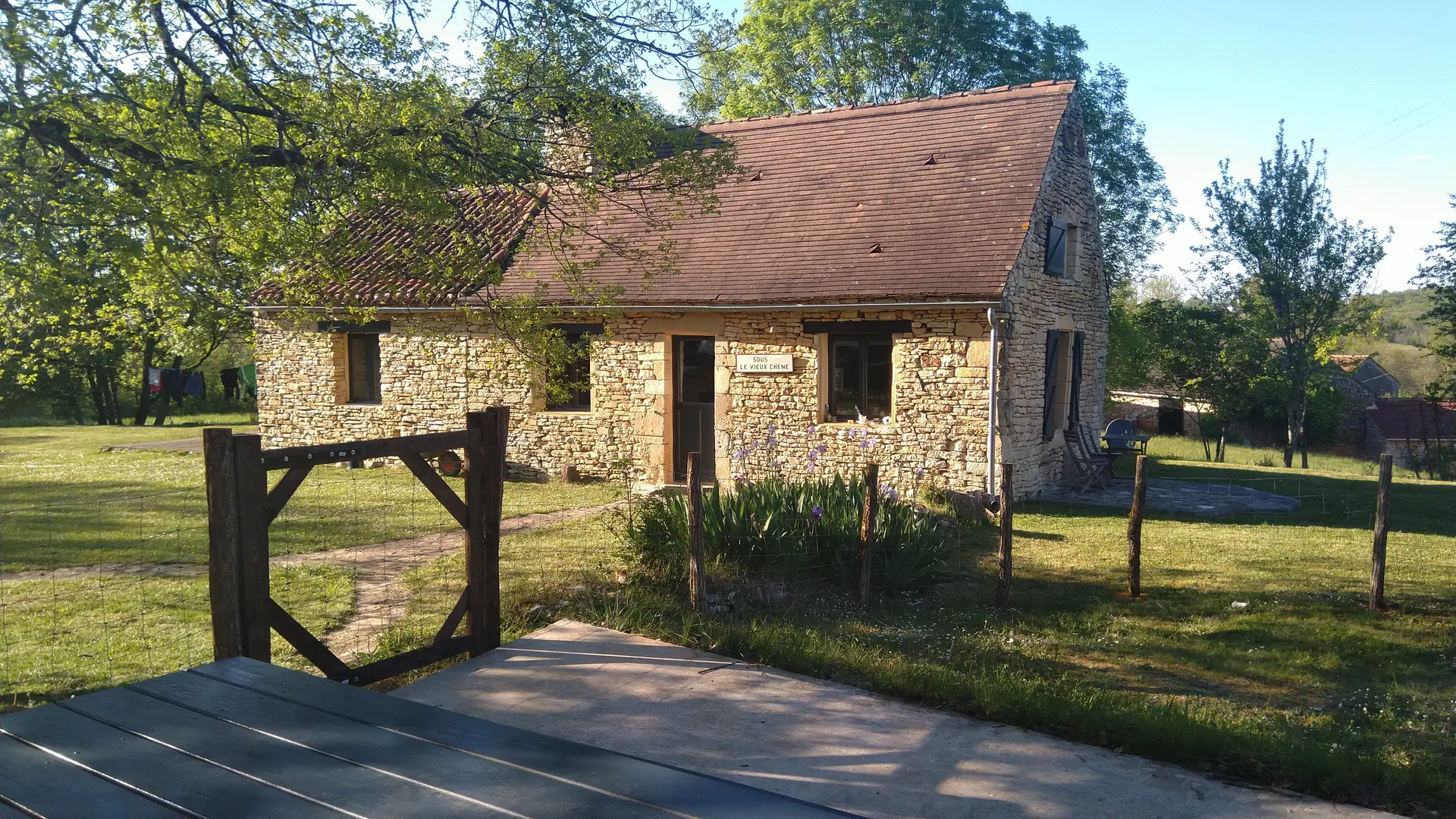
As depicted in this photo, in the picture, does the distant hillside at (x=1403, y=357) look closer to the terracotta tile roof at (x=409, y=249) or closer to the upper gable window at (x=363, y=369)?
the upper gable window at (x=363, y=369)

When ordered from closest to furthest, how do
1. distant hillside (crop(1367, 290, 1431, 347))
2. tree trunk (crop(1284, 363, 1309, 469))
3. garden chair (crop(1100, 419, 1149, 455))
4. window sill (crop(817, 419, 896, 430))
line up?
window sill (crop(817, 419, 896, 430)) → garden chair (crop(1100, 419, 1149, 455)) → tree trunk (crop(1284, 363, 1309, 469)) → distant hillside (crop(1367, 290, 1431, 347))

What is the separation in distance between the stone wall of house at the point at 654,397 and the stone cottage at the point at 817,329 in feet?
0.10

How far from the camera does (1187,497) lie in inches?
518

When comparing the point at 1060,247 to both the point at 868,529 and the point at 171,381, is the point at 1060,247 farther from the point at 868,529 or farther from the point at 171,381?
the point at 171,381

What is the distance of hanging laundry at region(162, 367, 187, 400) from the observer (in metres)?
28.2

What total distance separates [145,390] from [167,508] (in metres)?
22.3

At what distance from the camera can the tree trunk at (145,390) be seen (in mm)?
29516

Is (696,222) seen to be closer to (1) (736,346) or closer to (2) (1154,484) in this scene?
(1) (736,346)

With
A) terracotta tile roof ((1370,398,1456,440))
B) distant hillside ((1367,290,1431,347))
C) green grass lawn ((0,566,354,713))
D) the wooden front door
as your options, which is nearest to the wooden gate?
green grass lawn ((0,566,354,713))

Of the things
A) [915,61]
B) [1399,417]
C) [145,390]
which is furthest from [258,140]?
[1399,417]

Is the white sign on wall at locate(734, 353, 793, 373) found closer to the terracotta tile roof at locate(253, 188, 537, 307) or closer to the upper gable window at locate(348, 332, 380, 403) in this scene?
the terracotta tile roof at locate(253, 188, 537, 307)

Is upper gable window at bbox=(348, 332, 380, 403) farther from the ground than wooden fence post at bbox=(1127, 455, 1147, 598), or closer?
farther from the ground

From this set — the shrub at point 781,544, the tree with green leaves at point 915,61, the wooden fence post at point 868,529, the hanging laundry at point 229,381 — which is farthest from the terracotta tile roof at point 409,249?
the hanging laundry at point 229,381

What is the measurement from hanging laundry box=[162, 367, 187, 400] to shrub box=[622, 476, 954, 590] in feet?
84.1
